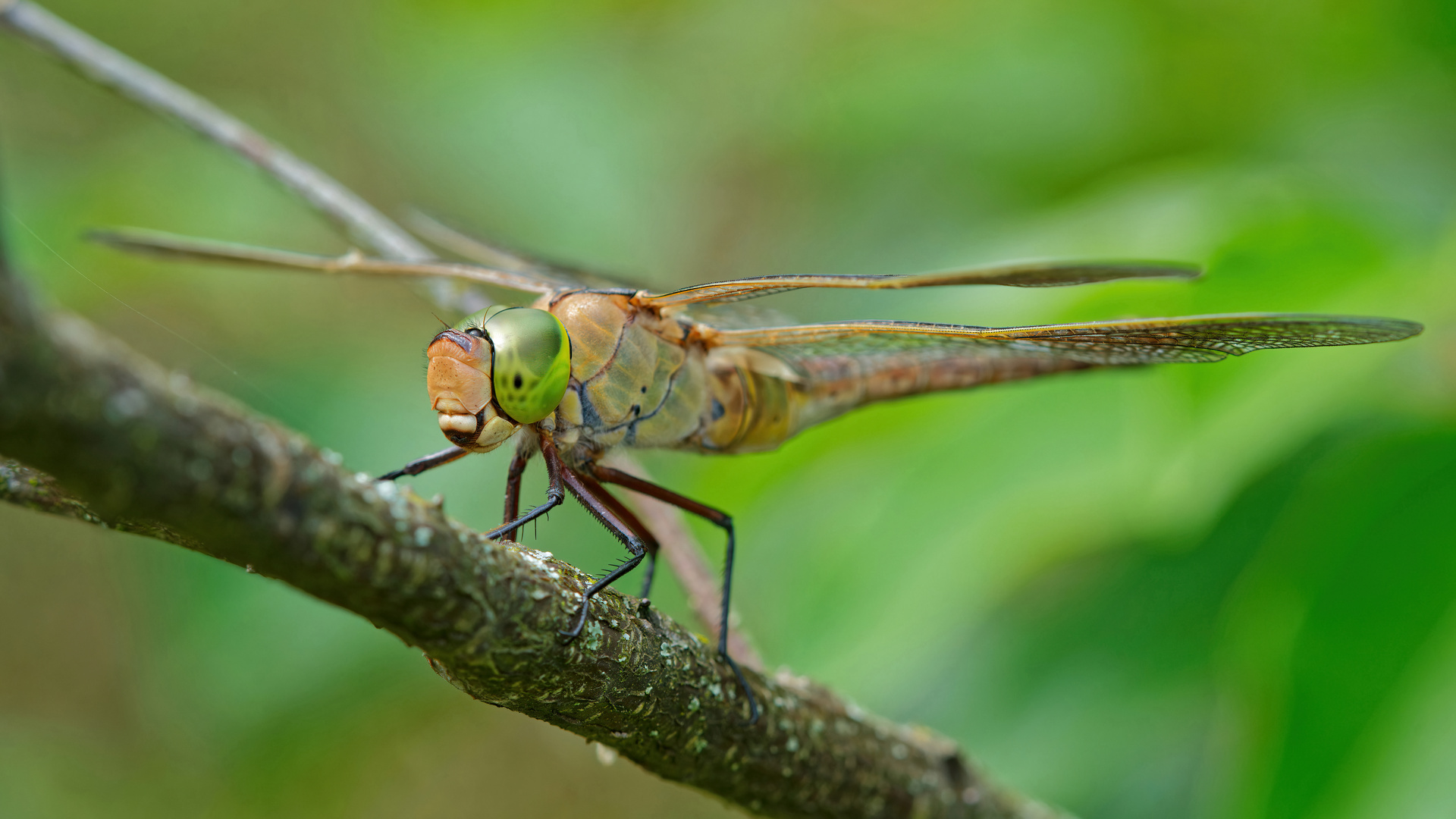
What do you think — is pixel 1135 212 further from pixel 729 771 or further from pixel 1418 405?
pixel 729 771

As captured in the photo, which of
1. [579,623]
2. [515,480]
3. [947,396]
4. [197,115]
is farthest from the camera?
[947,396]

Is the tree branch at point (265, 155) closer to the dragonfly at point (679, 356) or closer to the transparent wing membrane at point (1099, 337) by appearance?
the dragonfly at point (679, 356)

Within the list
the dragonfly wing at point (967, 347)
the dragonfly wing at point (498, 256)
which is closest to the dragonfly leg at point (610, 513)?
the dragonfly wing at point (967, 347)

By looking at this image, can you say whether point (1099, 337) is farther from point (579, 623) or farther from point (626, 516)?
point (579, 623)

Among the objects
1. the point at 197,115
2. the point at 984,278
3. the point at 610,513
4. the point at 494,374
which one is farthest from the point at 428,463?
the point at 984,278

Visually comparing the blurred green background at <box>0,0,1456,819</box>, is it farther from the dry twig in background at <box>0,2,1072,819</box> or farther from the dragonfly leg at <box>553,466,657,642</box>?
the dragonfly leg at <box>553,466,657,642</box>

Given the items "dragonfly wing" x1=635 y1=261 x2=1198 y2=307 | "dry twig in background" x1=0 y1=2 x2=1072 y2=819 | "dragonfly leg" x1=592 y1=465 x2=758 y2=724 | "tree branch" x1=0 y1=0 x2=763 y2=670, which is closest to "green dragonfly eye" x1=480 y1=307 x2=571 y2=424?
"dragonfly leg" x1=592 y1=465 x2=758 y2=724
